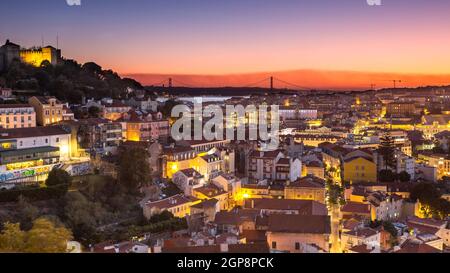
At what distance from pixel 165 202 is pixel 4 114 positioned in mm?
3109

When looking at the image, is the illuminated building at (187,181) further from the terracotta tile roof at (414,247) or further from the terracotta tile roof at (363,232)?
the terracotta tile roof at (414,247)

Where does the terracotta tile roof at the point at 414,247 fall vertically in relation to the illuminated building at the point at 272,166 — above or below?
below

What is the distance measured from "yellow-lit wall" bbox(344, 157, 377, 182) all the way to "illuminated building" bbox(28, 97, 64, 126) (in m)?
5.10

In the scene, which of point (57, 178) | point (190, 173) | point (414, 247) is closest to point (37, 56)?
point (190, 173)

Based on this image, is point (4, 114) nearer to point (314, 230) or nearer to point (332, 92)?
point (314, 230)

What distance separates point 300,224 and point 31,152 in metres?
3.58

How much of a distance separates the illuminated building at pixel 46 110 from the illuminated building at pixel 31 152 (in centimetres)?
113

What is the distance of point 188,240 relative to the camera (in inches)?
196

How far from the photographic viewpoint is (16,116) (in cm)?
809

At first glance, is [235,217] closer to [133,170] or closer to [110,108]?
[133,170]

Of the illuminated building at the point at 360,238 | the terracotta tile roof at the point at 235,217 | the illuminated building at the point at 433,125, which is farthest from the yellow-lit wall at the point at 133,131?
the illuminated building at the point at 433,125

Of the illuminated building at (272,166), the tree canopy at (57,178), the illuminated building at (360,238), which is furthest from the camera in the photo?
the illuminated building at (272,166)

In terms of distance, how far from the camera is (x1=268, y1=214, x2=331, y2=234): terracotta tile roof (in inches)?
209

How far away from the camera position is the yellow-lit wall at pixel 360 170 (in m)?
9.64
